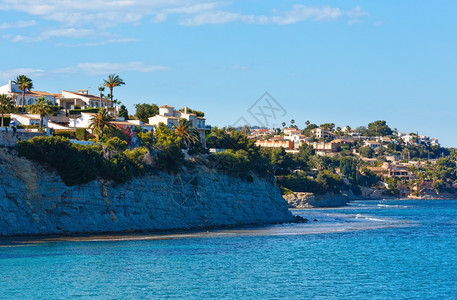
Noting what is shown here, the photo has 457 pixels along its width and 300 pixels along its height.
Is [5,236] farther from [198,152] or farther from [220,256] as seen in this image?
[198,152]

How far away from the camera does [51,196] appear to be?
202 ft

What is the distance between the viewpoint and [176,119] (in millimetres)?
95188

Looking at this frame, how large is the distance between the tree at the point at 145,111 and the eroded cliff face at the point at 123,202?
22.3 m

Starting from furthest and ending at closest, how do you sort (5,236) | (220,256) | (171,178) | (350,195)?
1. (350,195)
2. (171,178)
3. (5,236)
4. (220,256)

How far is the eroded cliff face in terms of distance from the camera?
2346 inches

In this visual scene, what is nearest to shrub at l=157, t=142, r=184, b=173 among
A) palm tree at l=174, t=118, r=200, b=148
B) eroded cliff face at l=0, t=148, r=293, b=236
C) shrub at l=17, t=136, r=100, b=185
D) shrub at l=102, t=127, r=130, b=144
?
eroded cliff face at l=0, t=148, r=293, b=236

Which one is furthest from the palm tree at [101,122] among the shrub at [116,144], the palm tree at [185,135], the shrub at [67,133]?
the palm tree at [185,135]

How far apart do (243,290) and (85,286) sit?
936cm

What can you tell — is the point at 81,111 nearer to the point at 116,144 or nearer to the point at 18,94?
the point at 18,94

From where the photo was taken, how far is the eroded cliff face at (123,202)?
196 feet

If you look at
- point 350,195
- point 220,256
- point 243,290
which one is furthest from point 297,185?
point 243,290

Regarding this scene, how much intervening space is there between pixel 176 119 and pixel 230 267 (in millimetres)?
48928

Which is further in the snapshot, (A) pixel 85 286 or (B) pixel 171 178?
(B) pixel 171 178

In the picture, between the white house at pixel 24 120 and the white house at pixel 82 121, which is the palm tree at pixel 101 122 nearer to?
the white house at pixel 82 121
